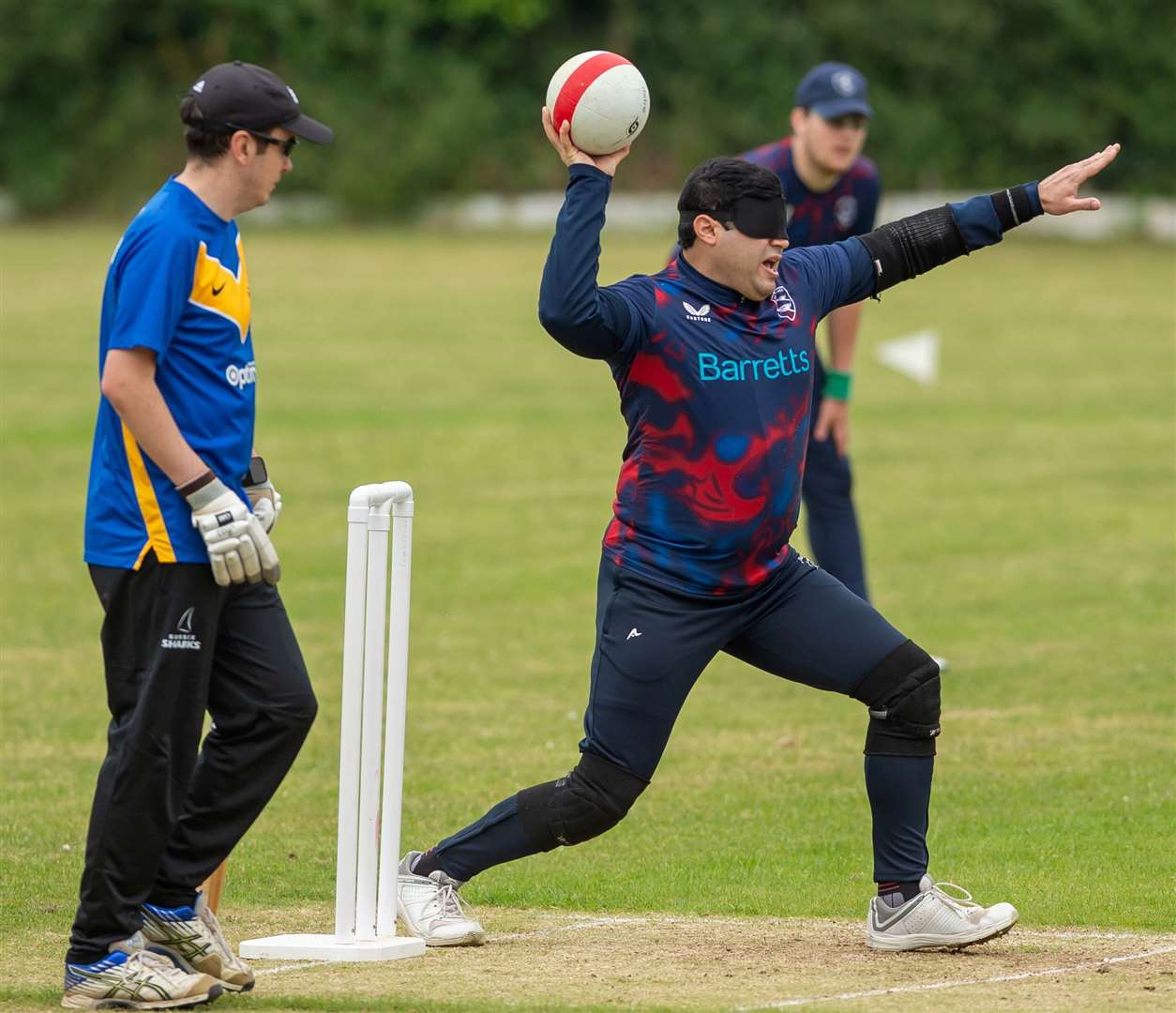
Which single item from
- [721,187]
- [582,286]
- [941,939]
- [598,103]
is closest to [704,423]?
[582,286]

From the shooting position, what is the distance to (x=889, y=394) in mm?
23266

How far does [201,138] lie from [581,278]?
106 centimetres

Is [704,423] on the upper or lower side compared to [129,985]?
upper

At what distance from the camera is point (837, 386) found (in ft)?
32.2

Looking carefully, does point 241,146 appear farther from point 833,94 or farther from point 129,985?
point 833,94

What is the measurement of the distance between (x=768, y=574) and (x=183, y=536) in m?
1.73

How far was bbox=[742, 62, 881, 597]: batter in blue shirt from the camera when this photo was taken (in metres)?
9.36

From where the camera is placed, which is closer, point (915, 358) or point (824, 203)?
point (824, 203)

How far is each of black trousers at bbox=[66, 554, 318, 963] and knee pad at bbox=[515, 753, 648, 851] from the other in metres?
0.86

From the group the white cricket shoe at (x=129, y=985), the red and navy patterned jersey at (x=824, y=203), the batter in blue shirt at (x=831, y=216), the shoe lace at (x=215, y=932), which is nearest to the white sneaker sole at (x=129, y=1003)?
the white cricket shoe at (x=129, y=985)

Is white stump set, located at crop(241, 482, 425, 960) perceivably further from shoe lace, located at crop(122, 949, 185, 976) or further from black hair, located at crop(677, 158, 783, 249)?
black hair, located at crop(677, 158, 783, 249)

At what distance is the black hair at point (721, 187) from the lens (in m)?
5.91

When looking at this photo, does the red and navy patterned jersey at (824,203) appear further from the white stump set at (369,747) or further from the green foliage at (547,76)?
the green foliage at (547,76)

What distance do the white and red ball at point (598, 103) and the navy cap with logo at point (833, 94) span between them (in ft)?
11.6
